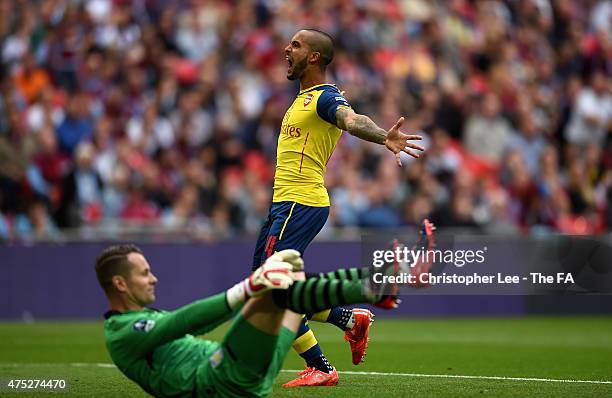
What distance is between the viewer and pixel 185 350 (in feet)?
26.3

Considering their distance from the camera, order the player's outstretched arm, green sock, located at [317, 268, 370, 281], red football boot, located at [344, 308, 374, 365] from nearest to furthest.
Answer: green sock, located at [317, 268, 370, 281], the player's outstretched arm, red football boot, located at [344, 308, 374, 365]

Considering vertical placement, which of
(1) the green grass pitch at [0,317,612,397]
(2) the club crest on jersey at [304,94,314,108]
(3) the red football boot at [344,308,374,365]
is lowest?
(1) the green grass pitch at [0,317,612,397]

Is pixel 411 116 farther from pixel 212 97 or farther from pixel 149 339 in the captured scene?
pixel 149 339

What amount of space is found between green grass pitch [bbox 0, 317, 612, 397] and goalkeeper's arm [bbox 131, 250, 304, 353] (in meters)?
2.20

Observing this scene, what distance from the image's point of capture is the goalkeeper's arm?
737cm

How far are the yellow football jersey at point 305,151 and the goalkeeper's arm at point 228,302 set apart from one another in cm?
272

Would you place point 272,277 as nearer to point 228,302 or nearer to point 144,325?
point 228,302

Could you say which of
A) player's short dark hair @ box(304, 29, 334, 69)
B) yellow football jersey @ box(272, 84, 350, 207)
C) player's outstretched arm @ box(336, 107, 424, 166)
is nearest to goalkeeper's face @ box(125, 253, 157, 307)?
player's outstretched arm @ box(336, 107, 424, 166)

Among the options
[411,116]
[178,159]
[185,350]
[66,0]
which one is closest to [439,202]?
[411,116]

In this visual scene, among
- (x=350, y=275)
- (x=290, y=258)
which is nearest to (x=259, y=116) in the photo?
(x=350, y=275)

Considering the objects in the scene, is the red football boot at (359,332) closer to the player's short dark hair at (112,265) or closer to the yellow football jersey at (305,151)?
the yellow football jersey at (305,151)

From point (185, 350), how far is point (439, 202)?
12.6 m

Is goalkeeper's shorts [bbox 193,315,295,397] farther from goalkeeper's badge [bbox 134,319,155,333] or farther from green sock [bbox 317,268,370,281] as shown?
green sock [bbox 317,268,370,281]

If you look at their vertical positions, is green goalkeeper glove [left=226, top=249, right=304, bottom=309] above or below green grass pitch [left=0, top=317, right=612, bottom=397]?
above
